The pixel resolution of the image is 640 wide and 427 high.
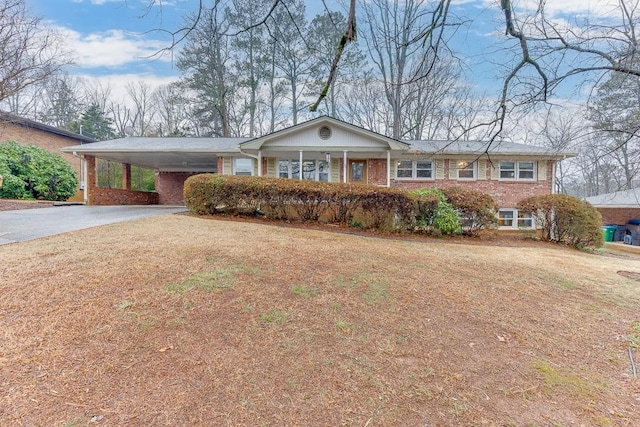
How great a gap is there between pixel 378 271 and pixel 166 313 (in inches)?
116

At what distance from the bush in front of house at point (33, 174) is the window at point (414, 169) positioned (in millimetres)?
15967

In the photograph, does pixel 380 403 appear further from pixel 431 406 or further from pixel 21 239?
pixel 21 239

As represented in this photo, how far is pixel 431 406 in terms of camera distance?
216cm

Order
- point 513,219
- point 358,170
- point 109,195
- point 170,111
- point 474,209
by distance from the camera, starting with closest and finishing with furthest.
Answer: point 474,209 → point 513,219 → point 358,170 → point 109,195 → point 170,111

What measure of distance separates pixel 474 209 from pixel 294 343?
856cm

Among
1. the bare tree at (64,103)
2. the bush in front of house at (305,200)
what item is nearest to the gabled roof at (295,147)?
the bush in front of house at (305,200)

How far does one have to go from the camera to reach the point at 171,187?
19.2 metres

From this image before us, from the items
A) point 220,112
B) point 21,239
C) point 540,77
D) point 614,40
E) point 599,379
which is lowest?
point 599,379

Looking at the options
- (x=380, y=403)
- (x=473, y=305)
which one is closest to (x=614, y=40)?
(x=473, y=305)

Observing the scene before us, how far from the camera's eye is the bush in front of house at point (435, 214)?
9477mm

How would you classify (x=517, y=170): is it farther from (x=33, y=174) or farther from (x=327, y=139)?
(x=33, y=174)

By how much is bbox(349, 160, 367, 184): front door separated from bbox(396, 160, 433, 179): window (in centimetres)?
171

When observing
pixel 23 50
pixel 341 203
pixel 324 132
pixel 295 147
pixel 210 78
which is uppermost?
pixel 210 78

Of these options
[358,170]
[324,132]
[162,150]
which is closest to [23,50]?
[162,150]
